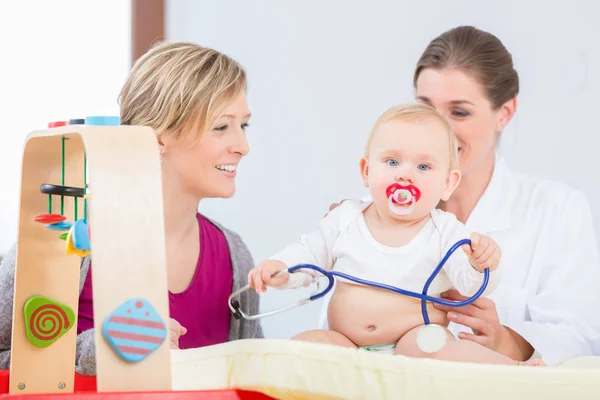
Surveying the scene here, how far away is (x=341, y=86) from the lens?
2213 mm

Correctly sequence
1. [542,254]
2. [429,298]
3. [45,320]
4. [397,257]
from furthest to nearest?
[542,254] < [397,257] < [429,298] < [45,320]

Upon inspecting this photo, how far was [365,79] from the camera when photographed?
2199 mm

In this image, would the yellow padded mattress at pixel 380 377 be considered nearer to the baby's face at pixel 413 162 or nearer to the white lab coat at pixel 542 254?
the baby's face at pixel 413 162

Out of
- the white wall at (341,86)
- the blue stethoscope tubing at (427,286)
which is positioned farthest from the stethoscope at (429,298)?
the white wall at (341,86)

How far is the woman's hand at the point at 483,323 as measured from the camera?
1226 millimetres

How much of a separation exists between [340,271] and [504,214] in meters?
0.60

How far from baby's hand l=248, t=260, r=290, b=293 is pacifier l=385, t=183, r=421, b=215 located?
7.7 inches

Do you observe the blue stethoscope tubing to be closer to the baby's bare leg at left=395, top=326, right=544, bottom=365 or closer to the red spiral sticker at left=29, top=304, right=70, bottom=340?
the baby's bare leg at left=395, top=326, right=544, bottom=365

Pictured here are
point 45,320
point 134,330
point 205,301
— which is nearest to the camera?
point 134,330

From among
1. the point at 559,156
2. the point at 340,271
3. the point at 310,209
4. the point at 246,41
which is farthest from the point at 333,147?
the point at 340,271

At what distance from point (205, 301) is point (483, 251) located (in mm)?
593

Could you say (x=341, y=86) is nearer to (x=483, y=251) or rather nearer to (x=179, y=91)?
(x=179, y=91)

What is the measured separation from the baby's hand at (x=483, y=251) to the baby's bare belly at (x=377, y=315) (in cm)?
12

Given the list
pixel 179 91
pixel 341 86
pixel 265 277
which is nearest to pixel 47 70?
pixel 341 86
